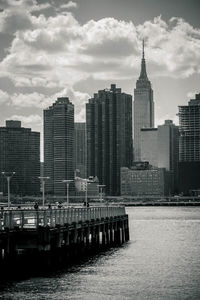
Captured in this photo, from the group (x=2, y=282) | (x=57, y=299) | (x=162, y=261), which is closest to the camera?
(x=57, y=299)

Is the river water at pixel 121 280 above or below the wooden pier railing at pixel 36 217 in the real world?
below

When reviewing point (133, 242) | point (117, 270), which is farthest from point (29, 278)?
point (133, 242)

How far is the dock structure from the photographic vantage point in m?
48.5

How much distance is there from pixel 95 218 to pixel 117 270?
12.2 m

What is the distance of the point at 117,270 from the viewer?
57.8m

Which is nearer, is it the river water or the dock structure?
the river water

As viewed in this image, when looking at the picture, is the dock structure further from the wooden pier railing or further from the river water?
the river water

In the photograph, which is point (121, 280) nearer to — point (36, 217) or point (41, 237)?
point (41, 237)

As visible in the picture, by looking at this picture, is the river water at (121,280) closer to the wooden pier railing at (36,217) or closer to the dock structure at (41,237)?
the dock structure at (41,237)

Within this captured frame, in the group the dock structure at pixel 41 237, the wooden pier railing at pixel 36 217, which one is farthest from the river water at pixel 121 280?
the wooden pier railing at pixel 36 217

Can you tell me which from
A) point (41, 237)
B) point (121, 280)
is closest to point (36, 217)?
point (41, 237)

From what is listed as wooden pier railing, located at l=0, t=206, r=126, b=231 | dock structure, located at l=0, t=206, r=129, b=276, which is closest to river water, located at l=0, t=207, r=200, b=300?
dock structure, located at l=0, t=206, r=129, b=276

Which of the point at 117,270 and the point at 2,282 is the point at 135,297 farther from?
the point at 117,270

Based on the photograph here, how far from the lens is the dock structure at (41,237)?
159 feet
